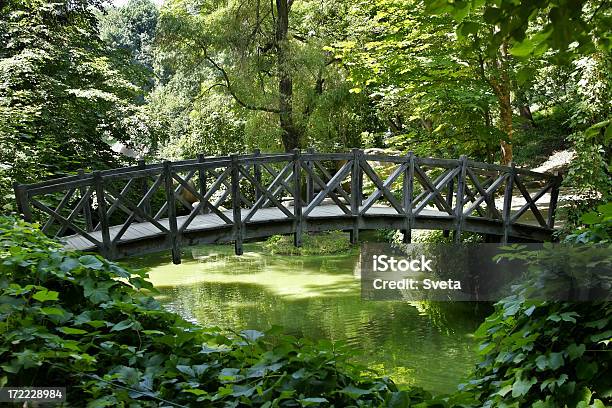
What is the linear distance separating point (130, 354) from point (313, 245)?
14214 mm

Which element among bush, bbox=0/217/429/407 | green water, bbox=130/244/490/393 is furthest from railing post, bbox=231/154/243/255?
bush, bbox=0/217/429/407

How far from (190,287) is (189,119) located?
24.8 ft

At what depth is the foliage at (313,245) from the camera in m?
16.6

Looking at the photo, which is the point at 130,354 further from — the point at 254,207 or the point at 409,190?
the point at 409,190

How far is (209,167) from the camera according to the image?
27.8 ft

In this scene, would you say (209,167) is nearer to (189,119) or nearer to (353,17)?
(353,17)

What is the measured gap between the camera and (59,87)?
11875mm

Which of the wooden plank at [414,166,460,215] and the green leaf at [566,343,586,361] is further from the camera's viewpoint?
the wooden plank at [414,166,460,215]

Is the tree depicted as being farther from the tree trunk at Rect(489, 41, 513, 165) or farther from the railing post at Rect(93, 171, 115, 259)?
the railing post at Rect(93, 171, 115, 259)

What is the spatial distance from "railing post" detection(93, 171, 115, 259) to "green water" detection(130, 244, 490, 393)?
9.67 feet

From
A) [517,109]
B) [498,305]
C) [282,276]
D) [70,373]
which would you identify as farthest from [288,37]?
[70,373]

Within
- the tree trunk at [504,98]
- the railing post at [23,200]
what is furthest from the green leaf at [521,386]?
the tree trunk at [504,98]

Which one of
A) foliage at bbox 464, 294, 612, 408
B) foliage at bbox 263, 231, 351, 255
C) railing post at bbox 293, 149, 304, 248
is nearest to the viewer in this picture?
foliage at bbox 464, 294, 612, 408

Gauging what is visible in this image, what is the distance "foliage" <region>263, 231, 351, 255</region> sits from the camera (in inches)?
653
